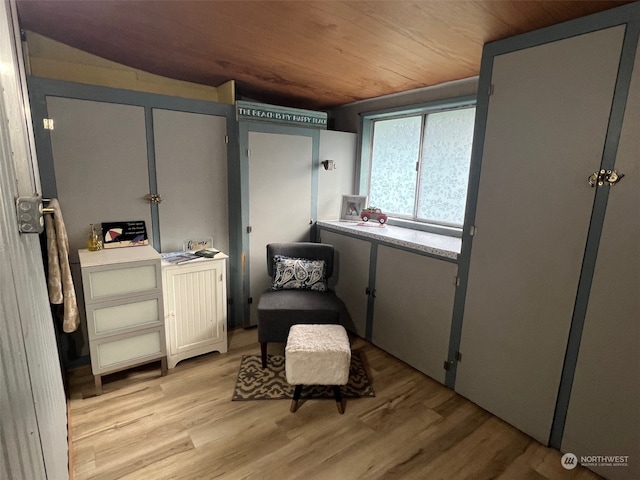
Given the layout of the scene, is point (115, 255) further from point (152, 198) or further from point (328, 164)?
point (328, 164)

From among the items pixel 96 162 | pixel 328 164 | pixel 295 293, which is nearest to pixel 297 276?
pixel 295 293

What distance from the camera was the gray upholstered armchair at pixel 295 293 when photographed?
246 centimetres

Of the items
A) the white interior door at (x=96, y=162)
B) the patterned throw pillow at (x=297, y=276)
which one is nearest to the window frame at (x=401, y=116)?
the patterned throw pillow at (x=297, y=276)

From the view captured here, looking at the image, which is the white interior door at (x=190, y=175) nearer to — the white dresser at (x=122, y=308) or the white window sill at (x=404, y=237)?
the white dresser at (x=122, y=308)

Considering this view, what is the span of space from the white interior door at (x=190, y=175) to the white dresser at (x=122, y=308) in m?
0.47

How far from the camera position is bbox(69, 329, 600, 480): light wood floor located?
5.60 ft

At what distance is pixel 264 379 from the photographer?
2406 millimetres

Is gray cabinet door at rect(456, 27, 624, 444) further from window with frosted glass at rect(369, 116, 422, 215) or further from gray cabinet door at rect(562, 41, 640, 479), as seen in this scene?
window with frosted glass at rect(369, 116, 422, 215)

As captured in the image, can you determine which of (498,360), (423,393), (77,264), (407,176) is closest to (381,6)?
(407,176)

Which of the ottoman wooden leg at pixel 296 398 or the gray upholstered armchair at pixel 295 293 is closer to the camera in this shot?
the ottoman wooden leg at pixel 296 398

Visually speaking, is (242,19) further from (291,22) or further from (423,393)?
(423,393)

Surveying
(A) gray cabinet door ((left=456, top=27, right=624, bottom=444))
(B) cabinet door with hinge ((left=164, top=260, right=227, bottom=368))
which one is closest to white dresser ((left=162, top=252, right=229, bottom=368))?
(B) cabinet door with hinge ((left=164, top=260, right=227, bottom=368))

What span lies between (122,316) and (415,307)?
199cm

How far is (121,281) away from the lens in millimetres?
2172
